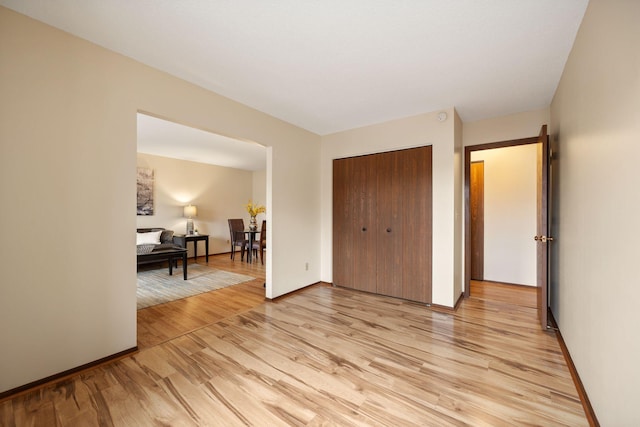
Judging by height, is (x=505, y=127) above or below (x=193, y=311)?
above

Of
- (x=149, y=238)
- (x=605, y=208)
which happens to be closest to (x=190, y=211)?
(x=149, y=238)

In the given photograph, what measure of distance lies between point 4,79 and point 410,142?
11.6 feet

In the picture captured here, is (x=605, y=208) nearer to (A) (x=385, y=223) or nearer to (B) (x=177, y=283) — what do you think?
(A) (x=385, y=223)

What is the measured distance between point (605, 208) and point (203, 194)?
706cm

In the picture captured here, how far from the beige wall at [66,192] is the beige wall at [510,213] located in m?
4.58

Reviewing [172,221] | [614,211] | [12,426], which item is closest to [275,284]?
[12,426]

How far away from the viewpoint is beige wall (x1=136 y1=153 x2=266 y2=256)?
588 cm

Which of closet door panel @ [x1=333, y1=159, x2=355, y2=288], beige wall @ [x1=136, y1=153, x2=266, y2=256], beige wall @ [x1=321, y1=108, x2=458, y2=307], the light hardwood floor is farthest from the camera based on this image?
beige wall @ [x1=136, y1=153, x2=266, y2=256]

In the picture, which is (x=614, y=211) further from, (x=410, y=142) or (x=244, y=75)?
(x=244, y=75)

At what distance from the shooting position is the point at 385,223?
352 centimetres

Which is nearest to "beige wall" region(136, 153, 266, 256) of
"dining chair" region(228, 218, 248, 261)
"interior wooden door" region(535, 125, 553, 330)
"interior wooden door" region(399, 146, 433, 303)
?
"dining chair" region(228, 218, 248, 261)

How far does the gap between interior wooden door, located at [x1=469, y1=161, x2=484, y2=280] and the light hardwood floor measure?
5.10 feet

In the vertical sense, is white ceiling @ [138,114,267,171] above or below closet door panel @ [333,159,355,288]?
above

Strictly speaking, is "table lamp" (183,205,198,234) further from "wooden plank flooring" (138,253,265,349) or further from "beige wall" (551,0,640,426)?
"beige wall" (551,0,640,426)
